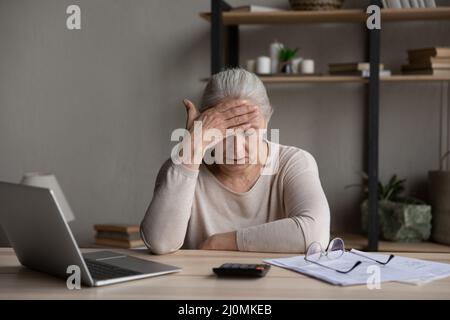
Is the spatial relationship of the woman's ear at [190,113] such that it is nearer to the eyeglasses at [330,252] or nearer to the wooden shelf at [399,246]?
the eyeglasses at [330,252]

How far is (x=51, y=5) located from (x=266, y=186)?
7.21 feet

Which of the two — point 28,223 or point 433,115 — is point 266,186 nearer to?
point 28,223

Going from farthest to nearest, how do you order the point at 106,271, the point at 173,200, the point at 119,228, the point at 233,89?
the point at 119,228
the point at 233,89
the point at 173,200
the point at 106,271

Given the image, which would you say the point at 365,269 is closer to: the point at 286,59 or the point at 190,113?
the point at 190,113

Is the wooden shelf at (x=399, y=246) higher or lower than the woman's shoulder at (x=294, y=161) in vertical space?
lower

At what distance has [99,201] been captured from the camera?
141 inches

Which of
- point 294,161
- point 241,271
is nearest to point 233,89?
point 294,161

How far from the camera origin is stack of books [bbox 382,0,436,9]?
114 inches

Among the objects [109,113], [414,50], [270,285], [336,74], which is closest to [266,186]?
[270,285]

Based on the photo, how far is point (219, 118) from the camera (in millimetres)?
1791

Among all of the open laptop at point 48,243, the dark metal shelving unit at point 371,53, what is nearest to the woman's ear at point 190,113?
the open laptop at point 48,243

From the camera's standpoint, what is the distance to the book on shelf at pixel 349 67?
295cm

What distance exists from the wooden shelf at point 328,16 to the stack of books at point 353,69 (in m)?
0.24

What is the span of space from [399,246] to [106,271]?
1.93 meters
